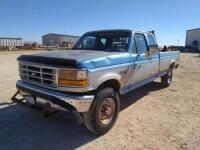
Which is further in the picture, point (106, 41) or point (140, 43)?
point (140, 43)

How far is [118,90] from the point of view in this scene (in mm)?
4531

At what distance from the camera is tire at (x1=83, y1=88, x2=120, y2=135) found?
375cm

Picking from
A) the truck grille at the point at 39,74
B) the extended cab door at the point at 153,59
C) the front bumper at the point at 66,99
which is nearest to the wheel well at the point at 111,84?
the front bumper at the point at 66,99

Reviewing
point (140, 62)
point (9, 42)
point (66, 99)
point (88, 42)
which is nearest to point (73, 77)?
point (66, 99)

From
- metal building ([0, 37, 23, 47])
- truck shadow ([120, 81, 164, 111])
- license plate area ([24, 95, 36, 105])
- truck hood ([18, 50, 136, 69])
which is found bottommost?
truck shadow ([120, 81, 164, 111])

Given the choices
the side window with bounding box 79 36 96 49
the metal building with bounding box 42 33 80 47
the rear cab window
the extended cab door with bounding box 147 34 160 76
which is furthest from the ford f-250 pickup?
the metal building with bounding box 42 33 80 47

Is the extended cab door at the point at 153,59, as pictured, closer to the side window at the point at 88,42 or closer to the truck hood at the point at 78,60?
the side window at the point at 88,42

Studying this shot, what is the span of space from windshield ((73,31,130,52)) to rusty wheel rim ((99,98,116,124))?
136 centimetres

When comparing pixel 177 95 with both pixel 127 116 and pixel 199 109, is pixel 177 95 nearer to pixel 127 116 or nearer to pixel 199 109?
pixel 199 109

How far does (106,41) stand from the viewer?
542cm

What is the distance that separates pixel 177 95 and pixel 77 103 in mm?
4625

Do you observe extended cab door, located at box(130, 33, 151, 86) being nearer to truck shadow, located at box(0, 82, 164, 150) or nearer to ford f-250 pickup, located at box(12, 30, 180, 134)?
ford f-250 pickup, located at box(12, 30, 180, 134)

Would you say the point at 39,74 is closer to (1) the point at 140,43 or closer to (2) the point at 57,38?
(1) the point at 140,43

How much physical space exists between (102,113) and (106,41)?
2092mm
